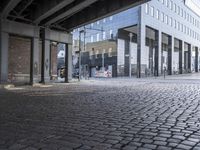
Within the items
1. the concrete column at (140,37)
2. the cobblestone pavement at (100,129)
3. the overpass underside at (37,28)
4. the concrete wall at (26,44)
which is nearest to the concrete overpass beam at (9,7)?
the overpass underside at (37,28)

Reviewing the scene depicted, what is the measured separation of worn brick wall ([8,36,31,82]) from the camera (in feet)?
102

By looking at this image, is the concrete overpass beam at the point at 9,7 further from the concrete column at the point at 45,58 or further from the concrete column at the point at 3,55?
the concrete column at the point at 45,58

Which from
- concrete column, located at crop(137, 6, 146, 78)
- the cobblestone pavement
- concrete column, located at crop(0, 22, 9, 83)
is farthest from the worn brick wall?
concrete column, located at crop(137, 6, 146, 78)

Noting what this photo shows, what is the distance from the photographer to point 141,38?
58469 mm

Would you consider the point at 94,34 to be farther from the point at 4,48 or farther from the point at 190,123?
the point at 190,123

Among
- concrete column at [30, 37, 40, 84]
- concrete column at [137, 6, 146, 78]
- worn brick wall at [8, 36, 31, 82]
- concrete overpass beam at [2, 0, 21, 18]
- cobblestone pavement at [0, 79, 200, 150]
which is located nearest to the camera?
cobblestone pavement at [0, 79, 200, 150]

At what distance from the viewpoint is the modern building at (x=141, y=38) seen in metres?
60.0

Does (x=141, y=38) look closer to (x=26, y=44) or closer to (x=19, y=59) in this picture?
(x=26, y=44)

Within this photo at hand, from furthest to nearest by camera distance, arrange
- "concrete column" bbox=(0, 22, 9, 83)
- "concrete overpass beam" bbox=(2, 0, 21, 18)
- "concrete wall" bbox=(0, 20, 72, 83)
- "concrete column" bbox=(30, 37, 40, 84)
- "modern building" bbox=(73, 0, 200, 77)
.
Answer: "modern building" bbox=(73, 0, 200, 77)
"concrete column" bbox=(30, 37, 40, 84)
"concrete wall" bbox=(0, 20, 72, 83)
"concrete column" bbox=(0, 22, 9, 83)
"concrete overpass beam" bbox=(2, 0, 21, 18)

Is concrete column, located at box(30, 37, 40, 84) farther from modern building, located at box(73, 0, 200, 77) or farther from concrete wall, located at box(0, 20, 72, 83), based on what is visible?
modern building, located at box(73, 0, 200, 77)

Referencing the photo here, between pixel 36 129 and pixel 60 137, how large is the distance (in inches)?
40.2

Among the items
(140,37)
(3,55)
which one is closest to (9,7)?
(3,55)

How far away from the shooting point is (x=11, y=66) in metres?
31.1

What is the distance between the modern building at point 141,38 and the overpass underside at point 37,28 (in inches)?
828
